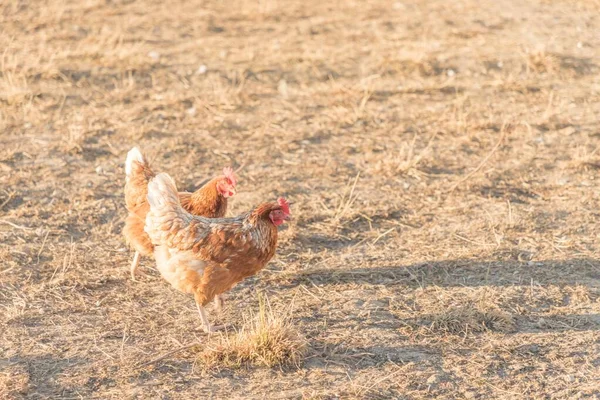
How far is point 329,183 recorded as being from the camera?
6.50 meters

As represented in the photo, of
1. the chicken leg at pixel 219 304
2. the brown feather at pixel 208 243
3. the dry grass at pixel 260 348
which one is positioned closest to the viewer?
the dry grass at pixel 260 348

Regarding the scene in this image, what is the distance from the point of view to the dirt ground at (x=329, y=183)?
14.0 feet

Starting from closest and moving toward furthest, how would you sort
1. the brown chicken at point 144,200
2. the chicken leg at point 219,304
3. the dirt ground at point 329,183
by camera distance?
the dirt ground at point 329,183 < the chicken leg at point 219,304 < the brown chicken at point 144,200

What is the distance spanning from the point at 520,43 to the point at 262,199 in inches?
196

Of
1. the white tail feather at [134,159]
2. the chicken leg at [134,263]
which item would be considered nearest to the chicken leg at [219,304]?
the chicken leg at [134,263]

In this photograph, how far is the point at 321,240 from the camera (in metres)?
5.65

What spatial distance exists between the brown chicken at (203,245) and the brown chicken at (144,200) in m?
0.34

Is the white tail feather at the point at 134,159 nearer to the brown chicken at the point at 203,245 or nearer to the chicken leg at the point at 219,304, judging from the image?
the brown chicken at the point at 203,245

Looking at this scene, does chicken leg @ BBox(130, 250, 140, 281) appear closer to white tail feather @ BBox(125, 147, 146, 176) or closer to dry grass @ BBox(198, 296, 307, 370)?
white tail feather @ BBox(125, 147, 146, 176)

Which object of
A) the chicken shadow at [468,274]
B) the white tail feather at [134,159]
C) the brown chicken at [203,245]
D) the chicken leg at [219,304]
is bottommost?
the chicken shadow at [468,274]

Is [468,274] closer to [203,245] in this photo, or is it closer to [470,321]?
[470,321]

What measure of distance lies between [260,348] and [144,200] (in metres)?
1.40

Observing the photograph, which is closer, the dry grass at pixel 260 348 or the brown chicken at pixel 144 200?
the dry grass at pixel 260 348

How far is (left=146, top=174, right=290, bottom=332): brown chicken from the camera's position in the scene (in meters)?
4.45
